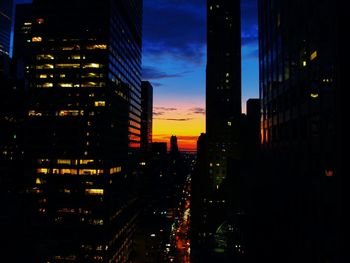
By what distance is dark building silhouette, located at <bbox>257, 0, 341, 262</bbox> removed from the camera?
53.8 feet

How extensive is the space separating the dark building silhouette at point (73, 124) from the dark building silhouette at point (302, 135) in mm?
73885

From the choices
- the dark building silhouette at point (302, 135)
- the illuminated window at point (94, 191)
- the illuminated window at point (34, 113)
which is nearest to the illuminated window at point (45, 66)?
the illuminated window at point (34, 113)

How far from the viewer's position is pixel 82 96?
98.9 m

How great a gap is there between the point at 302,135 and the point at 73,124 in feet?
291

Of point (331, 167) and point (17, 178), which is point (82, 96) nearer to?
point (17, 178)

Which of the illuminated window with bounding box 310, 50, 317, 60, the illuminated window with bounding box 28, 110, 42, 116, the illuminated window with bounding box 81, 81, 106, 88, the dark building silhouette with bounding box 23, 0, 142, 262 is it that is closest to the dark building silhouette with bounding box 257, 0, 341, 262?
the illuminated window with bounding box 310, 50, 317, 60

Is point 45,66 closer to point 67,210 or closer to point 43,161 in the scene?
point 43,161

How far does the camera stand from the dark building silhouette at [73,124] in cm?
9556

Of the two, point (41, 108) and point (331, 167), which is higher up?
point (41, 108)

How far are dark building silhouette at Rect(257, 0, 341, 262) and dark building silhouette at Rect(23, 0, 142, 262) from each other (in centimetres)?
7388

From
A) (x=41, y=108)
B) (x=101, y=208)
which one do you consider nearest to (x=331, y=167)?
(x=101, y=208)

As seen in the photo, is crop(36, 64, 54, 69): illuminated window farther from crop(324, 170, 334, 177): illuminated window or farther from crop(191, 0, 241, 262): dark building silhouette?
crop(324, 170, 334, 177): illuminated window

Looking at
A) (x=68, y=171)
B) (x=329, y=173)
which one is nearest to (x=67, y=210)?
(x=68, y=171)

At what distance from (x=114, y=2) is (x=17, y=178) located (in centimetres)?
9338
